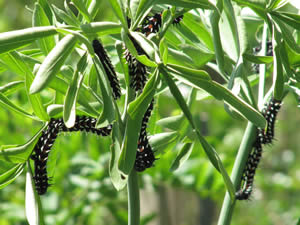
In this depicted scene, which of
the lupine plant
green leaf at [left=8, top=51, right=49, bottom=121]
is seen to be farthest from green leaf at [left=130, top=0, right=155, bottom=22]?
green leaf at [left=8, top=51, right=49, bottom=121]

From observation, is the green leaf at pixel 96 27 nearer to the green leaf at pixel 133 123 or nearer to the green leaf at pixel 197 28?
the green leaf at pixel 133 123

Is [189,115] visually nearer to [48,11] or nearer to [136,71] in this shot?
[136,71]

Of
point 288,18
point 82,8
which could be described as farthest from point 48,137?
point 288,18

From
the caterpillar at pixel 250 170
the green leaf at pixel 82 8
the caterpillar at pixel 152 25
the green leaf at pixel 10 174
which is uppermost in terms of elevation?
the green leaf at pixel 82 8

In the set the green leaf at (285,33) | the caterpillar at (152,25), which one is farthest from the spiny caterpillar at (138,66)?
the green leaf at (285,33)

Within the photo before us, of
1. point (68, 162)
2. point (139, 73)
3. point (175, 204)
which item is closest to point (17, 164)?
point (139, 73)

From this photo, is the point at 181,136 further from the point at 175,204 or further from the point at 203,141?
the point at 175,204
